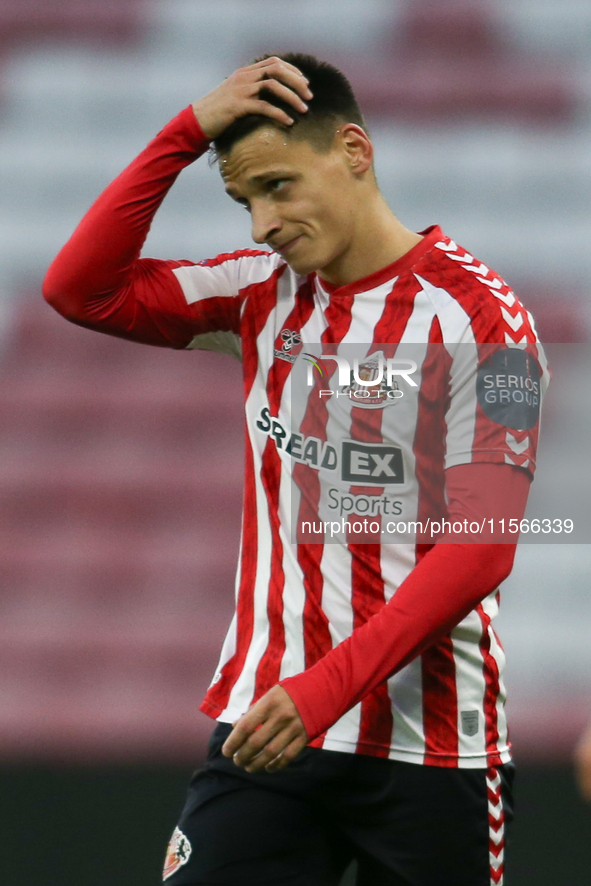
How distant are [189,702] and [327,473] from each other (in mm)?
1727

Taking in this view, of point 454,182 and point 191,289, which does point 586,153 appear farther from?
point 191,289

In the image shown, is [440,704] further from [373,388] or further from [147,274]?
[147,274]

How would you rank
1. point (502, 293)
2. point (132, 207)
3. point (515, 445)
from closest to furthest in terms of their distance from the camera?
point (515, 445) → point (502, 293) → point (132, 207)

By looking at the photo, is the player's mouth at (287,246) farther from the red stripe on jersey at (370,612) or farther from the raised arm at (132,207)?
the red stripe on jersey at (370,612)

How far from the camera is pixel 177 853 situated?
1.86 metres

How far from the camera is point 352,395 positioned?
1.92m

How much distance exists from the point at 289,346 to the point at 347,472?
26cm

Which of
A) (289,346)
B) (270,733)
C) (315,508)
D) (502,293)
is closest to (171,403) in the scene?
(289,346)

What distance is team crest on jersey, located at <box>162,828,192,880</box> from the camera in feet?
6.05

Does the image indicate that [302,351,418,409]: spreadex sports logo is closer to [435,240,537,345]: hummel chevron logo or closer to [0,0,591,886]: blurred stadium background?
[435,240,537,345]: hummel chevron logo

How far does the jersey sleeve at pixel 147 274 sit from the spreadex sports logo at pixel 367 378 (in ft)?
0.83

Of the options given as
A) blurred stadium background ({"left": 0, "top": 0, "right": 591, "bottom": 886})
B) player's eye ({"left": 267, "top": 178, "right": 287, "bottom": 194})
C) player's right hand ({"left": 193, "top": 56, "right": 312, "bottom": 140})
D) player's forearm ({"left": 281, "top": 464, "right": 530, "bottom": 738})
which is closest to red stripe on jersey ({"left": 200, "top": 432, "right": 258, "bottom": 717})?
player's forearm ({"left": 281, "top": 464, "right": 530, "bottom": 738})

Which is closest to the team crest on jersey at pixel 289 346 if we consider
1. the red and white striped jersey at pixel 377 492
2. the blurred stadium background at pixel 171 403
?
the red and white striped jersey at pixel 377 492

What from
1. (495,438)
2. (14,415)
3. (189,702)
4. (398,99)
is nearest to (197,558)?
(189,702)
